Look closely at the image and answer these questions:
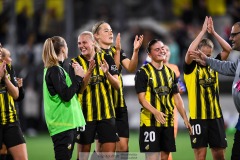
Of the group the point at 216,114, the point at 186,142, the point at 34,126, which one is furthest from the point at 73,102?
the point at 34,126

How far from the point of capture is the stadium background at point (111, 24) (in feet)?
60.5

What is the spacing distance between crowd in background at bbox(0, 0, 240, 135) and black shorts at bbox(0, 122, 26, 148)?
8295mm

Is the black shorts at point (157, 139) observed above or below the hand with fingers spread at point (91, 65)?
below

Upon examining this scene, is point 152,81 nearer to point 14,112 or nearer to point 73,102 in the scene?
point 73,102

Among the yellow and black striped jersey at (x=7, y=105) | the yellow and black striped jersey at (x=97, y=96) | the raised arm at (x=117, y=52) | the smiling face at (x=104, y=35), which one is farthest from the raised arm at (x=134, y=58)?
the yellow and black striped jersey at (x=7, y=105)

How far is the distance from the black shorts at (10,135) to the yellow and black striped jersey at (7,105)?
6cm

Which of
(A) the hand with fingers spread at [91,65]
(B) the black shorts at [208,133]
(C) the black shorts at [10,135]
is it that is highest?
(A) the hand with fingers spread at [91,65]

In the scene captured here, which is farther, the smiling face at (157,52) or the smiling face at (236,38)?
the smiling face at (157,52)

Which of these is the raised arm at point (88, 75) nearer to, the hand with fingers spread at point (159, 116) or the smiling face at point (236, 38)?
the hand with fingers spread at point (159, 116)

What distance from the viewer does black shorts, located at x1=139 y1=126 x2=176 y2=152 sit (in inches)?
390

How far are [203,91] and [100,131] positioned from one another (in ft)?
5.18

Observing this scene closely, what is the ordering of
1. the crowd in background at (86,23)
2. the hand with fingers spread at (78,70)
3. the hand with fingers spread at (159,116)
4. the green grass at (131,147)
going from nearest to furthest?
1. the hand with fingers spread at (78,70)
2. the hand with fingers spread at (159,116)
3. the green grass at (131,147)
4. the crowd in background at (86,23)

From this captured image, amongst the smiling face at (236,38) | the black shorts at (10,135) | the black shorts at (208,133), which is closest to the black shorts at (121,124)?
the black shorts at (208,133)

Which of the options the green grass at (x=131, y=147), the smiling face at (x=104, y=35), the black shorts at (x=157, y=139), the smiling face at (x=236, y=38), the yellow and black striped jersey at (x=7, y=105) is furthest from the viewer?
the green grass at (x=131, y=147)
